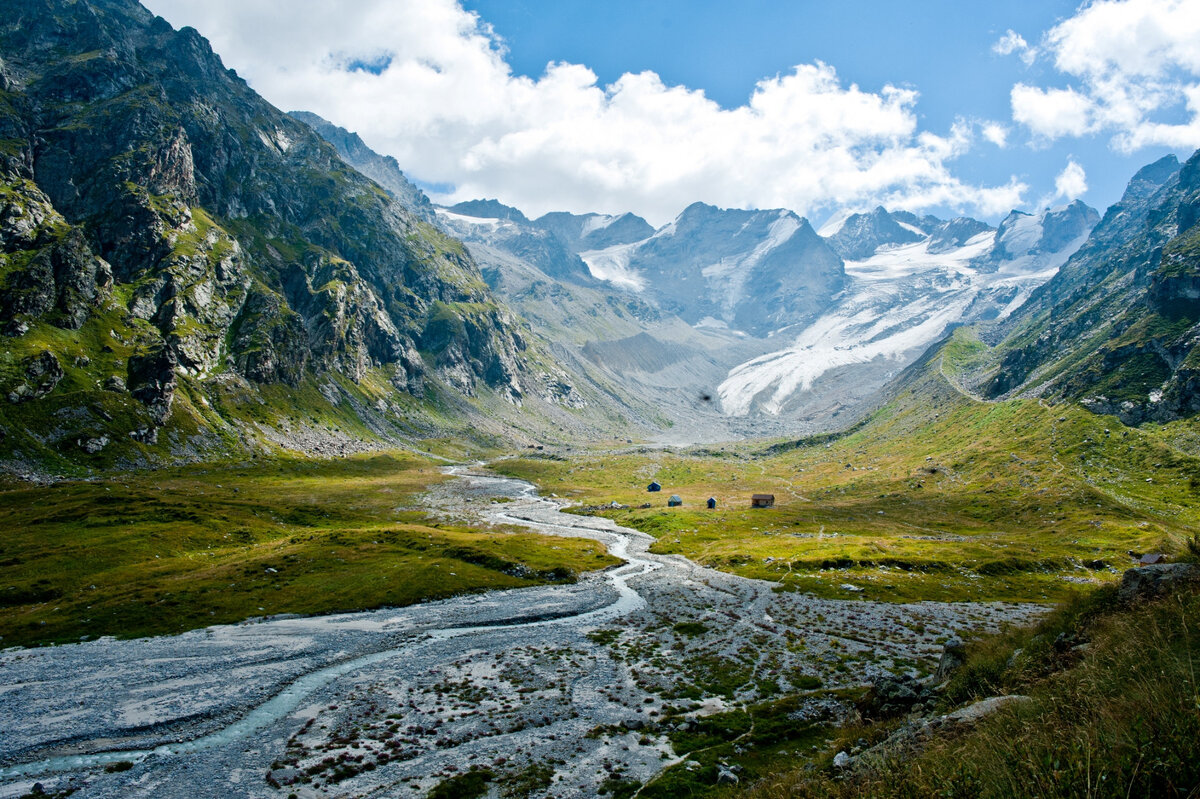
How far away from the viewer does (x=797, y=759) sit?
28.9 m

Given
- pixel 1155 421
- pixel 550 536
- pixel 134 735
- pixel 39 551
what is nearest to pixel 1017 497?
pixel 1155 421

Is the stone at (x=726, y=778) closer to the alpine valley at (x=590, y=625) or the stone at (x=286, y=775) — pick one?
the alpine valley at (x=590, y=625)

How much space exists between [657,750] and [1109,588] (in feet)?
80.2

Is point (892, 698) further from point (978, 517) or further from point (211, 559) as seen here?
point (978, 517)

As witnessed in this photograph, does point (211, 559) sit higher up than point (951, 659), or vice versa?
point (951, 659)

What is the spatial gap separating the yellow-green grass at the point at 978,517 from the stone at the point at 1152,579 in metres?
47.3

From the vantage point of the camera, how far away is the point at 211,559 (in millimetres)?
84750

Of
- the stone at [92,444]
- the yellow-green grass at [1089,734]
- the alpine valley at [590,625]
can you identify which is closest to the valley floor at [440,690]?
Result: the alpine valley at [590,625]

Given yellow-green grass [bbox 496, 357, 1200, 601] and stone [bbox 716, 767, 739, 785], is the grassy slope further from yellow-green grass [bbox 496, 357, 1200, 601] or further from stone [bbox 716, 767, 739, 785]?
stone [bbox 716, 767, 739, 785]

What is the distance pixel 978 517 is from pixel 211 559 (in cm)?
15363

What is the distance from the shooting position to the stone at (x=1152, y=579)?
1886cm

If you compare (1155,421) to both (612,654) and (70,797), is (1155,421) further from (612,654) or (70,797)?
(70,797)

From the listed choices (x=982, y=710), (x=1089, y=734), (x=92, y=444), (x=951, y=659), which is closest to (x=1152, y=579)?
(x=951, y=659)

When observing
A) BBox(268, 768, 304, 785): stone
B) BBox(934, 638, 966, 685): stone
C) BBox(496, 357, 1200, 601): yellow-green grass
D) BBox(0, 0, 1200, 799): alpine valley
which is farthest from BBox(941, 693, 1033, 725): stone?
BBox(496, 357, 1200, 601): yellow-green grass
